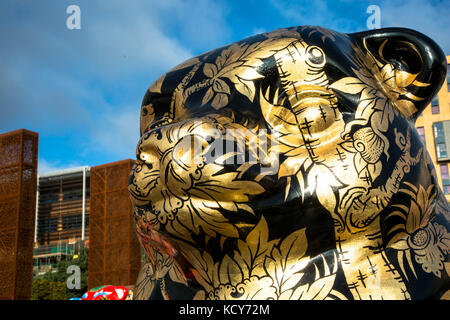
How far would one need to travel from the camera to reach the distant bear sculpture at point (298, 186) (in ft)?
2.93

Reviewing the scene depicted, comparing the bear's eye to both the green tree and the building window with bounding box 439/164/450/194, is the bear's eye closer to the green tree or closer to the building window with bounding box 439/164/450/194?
the green tree

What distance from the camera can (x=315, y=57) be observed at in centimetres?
100

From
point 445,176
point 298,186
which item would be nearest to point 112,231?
point 298,186

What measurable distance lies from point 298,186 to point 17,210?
25.6ft

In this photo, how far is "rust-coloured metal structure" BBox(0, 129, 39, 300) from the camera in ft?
24.6

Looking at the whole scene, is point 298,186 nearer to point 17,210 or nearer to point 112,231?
point 17,210

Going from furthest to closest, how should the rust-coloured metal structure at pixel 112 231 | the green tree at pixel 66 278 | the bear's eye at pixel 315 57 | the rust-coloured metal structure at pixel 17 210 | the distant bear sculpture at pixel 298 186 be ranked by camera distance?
the green tree at pixel 66 278
the rust-coloured metal structure at pixel 112 231
the rust-coloured metal structure at pixel 17 210
the bear's eye at pixel 315 57
the distant bear sculpture at pixel 298 186

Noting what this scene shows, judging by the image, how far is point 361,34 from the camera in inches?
43.8

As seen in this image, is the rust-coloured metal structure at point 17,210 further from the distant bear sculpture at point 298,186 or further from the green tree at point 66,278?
the green tree at point 66,278

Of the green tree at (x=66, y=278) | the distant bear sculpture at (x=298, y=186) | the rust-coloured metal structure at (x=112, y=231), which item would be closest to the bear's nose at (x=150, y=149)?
the distant bear sculpture at (x=298, y=186)
